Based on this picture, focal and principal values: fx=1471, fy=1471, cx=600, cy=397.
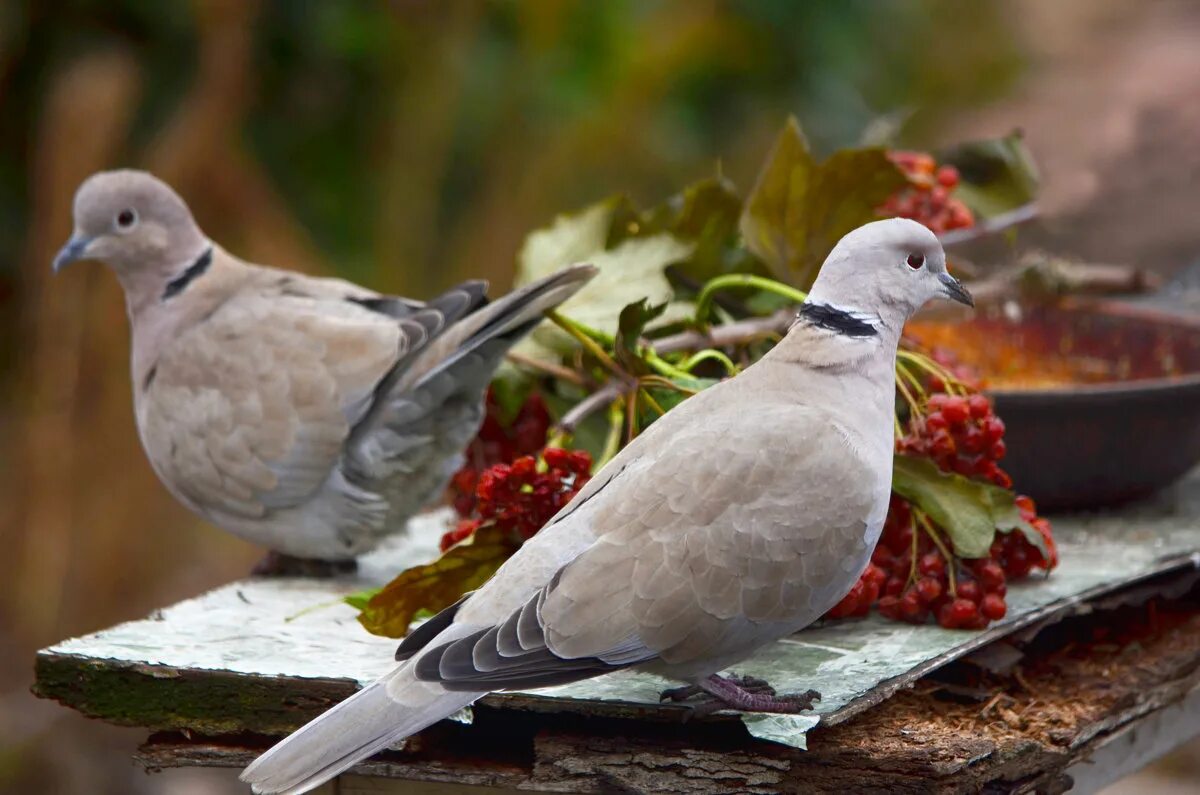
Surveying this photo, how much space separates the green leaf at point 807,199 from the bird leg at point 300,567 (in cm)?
78

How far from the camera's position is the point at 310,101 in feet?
14.2

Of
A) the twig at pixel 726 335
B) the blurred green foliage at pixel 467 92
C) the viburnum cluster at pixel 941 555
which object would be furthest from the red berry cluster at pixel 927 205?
the blurred green foliage at pixel 467 92

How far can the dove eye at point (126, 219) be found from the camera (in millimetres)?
2336

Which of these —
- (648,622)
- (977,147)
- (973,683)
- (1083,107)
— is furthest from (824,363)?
(1083,107)

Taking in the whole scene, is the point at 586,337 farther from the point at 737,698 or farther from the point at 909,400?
the point at 737,698

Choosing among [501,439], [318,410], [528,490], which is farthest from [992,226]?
[318,410]

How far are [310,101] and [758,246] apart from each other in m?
2.54

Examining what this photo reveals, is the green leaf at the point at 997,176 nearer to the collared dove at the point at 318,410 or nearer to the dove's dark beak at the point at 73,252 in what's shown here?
the collared dove at the point at 318,410

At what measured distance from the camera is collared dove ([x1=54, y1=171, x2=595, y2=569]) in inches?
84.1

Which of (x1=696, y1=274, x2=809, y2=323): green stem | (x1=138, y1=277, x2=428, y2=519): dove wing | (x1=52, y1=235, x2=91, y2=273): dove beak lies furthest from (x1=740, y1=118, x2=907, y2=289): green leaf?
(x1=52, y1=235, x2=91, y2=273): dove beak

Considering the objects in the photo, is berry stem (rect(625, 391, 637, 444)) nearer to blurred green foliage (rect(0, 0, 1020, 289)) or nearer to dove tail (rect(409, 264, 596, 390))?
dove tail (rect(409, 264, 596, 390))

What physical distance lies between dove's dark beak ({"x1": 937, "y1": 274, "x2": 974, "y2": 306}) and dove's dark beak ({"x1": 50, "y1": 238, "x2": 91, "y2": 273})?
135 cm

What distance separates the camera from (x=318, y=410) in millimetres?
2139

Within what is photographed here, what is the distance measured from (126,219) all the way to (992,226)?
1.41 m
